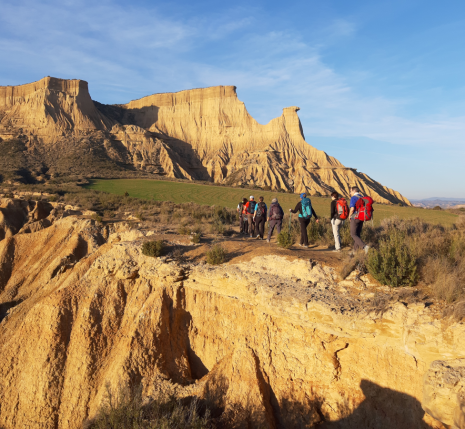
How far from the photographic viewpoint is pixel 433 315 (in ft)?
16.0

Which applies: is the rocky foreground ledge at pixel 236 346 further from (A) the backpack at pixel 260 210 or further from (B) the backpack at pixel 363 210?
(A) the backpack at pixel 260 210

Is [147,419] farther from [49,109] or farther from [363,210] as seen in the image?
[49,109]

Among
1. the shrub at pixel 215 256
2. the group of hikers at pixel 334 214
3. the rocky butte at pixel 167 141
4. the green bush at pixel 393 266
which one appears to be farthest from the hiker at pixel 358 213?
the rocky butte at pixel 167 141

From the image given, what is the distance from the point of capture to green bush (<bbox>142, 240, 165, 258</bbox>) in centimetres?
873

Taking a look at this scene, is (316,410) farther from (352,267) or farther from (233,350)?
(352,267)

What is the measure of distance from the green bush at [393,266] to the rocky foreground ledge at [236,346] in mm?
390

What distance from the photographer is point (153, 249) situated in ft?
28.7

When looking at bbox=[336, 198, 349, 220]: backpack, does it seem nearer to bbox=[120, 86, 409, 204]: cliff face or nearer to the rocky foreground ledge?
the rocky foreground ledge

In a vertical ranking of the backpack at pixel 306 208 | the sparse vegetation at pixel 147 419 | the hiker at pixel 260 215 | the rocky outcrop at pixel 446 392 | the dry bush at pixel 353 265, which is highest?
the backpack at pixel 306 208

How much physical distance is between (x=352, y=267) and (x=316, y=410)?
9.66 feet

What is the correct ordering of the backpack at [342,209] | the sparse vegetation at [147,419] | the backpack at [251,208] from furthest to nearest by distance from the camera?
the backpack at [251,208] → the backpack at [342,209] → the sparse vegetation at [147,419]

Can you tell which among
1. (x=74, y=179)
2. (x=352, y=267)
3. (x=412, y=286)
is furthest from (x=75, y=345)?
(x=74, y=179)

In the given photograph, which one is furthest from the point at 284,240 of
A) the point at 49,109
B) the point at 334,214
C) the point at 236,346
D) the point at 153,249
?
the point at 49,109

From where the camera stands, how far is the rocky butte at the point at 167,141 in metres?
54.4
